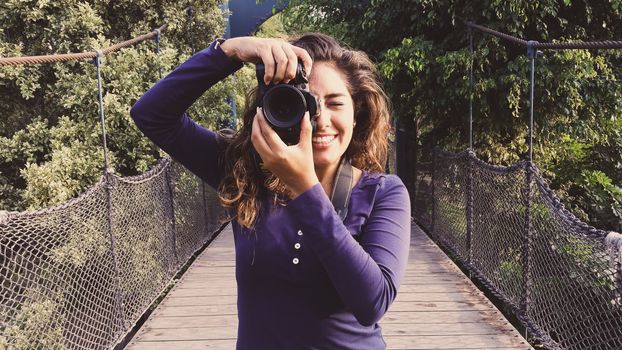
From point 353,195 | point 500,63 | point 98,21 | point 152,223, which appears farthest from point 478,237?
point 98,21

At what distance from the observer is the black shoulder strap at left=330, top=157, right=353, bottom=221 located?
104 centimetres

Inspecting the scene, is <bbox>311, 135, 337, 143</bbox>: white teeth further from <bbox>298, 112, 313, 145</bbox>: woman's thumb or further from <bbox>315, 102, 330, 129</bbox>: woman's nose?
<bbox>298, 112, 313, 145</bbox>: woman's thumb

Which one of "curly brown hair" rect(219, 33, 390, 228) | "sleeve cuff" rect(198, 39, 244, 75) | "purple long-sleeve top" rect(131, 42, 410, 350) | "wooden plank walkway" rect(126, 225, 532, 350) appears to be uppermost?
"sleeve cuff" rect(198, 39, 244, 75)

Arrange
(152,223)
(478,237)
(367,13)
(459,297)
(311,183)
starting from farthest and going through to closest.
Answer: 1. (367,13)
2. (478,237)
3. (152,223)
4. (459,297)
5. (311,183)

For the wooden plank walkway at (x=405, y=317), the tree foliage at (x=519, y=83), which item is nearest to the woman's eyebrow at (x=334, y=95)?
the wooden plank walkway at (x=405, y=317)

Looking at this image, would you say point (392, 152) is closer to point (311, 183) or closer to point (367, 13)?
point (367, 13)


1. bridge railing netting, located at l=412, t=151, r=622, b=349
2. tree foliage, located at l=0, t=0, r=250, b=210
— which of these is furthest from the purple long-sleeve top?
tree foliage, located at l=0, t=0, r=250, b=210

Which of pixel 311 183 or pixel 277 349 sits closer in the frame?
pixel 311 183

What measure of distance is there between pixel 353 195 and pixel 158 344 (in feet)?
6.82

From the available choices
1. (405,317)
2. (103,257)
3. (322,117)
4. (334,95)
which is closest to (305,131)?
(322,117)

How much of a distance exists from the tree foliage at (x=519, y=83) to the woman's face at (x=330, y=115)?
3799 millimetres

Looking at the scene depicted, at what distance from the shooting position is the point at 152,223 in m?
3.81

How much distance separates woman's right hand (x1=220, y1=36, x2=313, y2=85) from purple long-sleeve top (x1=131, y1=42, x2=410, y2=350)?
0.17ft

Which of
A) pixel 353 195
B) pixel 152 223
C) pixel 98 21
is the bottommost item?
pixel 152 223
